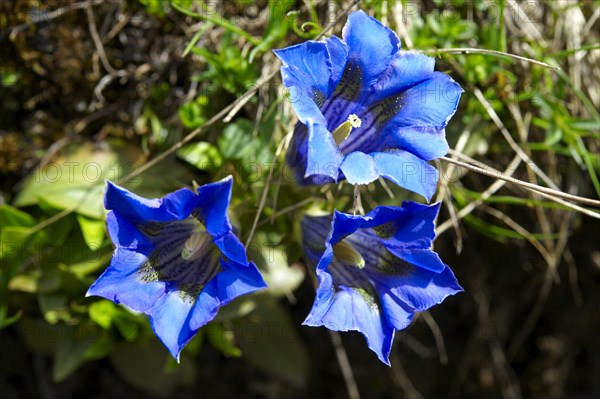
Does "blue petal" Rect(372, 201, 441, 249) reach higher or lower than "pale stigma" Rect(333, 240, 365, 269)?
higher

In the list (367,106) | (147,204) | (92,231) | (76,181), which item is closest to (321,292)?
(147,204)

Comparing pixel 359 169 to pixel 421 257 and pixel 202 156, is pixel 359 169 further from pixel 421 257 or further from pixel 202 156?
pixel 202 156

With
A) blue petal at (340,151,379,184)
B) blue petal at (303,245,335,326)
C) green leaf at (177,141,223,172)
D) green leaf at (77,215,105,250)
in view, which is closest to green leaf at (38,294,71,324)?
green leaf at (77,215,105,250)

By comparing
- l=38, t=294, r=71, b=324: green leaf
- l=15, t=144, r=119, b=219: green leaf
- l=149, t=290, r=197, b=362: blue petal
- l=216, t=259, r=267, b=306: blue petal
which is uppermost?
l=216, t=259, r=267, b=306: blue petal

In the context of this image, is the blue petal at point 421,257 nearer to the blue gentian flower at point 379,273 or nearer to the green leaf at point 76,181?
the blue gentian flower at point 379,273

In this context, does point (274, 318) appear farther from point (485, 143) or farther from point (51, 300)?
point (485, 143)

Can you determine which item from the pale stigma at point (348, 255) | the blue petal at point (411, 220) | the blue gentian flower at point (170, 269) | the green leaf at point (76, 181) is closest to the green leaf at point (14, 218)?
Answer: the green leaf at point (76, 181)

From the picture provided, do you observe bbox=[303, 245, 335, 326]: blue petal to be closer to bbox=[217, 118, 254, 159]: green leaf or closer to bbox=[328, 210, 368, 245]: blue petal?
bbox=[328, 210, 368, 245]: blue petal
